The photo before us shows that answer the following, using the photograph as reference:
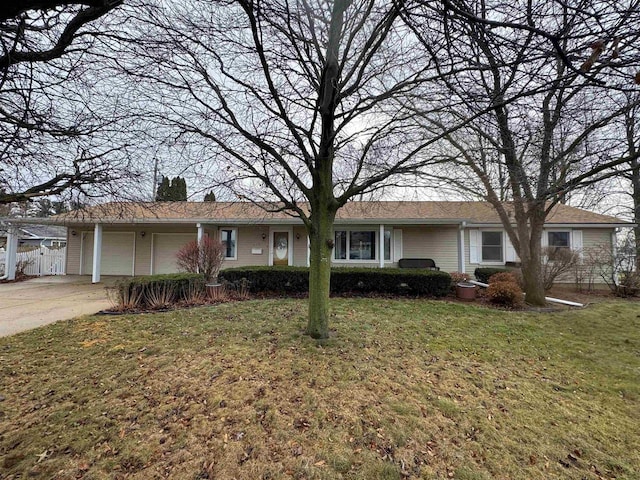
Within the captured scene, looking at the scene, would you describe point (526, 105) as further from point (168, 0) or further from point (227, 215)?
point (227, 215)

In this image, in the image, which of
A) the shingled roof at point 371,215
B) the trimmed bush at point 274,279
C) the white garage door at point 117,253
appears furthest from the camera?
the white garage door at point 117,253

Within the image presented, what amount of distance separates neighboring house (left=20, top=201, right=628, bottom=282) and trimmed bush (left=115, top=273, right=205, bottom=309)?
406cm

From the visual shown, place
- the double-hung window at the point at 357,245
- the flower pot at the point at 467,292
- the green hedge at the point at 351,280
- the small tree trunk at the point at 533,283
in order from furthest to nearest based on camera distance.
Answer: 1. the double-hung window at the point at 357,245
2. the green hedge at the point at 351,280
3. the flower pot at the point at 467,292
4. the small tree trunk at the point at 533,283

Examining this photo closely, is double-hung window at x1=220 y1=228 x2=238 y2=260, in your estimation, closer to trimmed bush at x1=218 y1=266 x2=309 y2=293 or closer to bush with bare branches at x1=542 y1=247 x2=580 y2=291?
trimmed bush at x1=218 y1=266 x2=309 y2=293

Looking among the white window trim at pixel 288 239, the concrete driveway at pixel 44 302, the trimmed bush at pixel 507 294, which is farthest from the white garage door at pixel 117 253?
the trimmed bush at pixel 507 294

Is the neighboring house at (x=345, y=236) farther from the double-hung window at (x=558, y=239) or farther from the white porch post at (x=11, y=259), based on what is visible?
the white porch post at (x=11, y=259)

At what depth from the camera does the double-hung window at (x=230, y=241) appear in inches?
507

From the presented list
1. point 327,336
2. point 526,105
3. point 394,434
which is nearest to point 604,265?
point 526,105

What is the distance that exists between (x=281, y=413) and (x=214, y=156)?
4304mm

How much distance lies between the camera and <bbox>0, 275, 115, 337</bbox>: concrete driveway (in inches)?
235

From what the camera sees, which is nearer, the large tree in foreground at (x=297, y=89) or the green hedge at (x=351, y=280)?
the large tree in foreground at (x=297, y=89)

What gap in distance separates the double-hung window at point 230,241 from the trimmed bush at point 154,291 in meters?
5.02

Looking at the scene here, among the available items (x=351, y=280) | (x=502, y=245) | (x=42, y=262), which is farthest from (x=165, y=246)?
(x=502, y=245)

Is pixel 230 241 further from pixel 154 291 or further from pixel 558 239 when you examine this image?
pixel 558 239
